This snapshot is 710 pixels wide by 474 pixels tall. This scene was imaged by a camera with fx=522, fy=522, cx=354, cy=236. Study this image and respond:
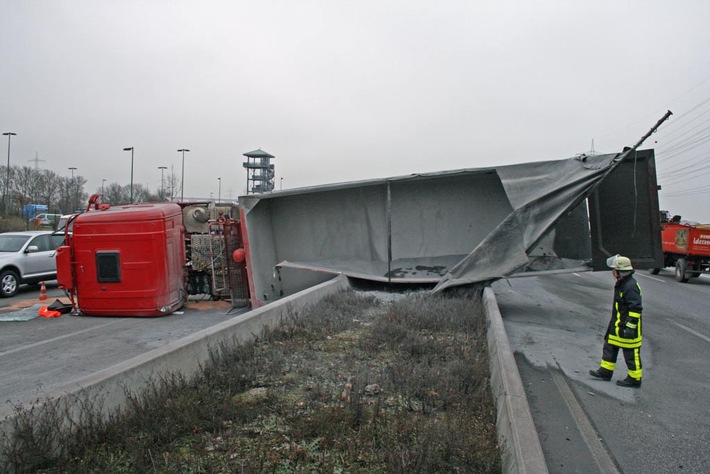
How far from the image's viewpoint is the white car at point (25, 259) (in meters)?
13.9

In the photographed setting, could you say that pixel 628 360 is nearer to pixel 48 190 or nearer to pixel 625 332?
pixel 625 332

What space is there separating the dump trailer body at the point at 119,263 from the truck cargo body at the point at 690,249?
16.1 meters

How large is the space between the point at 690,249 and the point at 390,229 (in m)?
12.1

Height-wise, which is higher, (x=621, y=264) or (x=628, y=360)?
(x=621, y=264)

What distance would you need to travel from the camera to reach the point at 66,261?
9.95 meters

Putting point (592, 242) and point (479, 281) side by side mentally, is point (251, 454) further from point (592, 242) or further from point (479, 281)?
point (592, 242)

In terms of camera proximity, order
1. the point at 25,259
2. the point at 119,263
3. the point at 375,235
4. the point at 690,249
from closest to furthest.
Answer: the point at 119,263, the point at 375,235, the point at 25,259, the point at 690,249

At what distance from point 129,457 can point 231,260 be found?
8.01m

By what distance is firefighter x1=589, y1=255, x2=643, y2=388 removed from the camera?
6020 mm

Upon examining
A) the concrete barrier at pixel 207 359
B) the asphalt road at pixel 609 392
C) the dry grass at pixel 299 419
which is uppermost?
the concrete barrier at pixel 207 359

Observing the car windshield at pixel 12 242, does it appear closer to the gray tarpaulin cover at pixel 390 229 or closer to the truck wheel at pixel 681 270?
the gray tarpaulin cover at pixel 390 229

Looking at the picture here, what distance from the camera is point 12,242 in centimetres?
1480

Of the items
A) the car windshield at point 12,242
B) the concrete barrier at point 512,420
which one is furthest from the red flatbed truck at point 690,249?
the car windshield at point 12,242

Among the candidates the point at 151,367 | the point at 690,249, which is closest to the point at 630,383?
the point at 151,367
